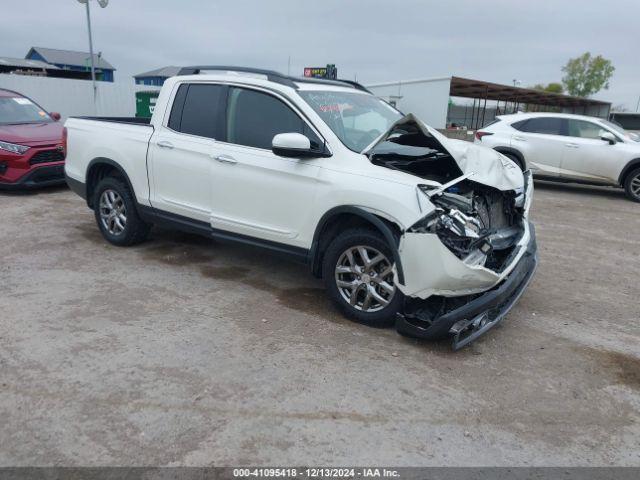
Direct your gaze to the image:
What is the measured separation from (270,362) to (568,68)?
6980 centimetres

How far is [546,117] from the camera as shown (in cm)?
1123

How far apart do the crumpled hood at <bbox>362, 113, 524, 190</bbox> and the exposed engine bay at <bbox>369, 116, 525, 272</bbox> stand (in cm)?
4

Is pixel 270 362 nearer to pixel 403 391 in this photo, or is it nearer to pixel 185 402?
pixel 185 402

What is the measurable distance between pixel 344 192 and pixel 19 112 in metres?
8.34

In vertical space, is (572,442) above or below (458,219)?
below

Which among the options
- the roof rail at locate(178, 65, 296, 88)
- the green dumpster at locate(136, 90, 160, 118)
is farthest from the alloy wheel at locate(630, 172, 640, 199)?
the green dumpster at locate(136, 90, 160, 118)

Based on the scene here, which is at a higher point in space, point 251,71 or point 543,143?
point 251,71

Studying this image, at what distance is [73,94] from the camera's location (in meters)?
18.9

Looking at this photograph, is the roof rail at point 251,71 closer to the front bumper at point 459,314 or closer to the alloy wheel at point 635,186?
the front bumper at point 459,314

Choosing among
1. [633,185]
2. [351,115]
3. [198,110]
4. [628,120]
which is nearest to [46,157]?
[198,110]

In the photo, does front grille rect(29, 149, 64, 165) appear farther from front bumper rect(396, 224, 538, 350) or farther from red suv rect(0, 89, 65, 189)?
front bumper rect(396, 224, 538, 350)

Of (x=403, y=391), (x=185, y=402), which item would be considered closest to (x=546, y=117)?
(x=403, y=391)

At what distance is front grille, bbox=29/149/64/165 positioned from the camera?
859 centimetres

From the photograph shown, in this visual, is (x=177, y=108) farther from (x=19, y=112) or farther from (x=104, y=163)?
(x=19, y=112)
